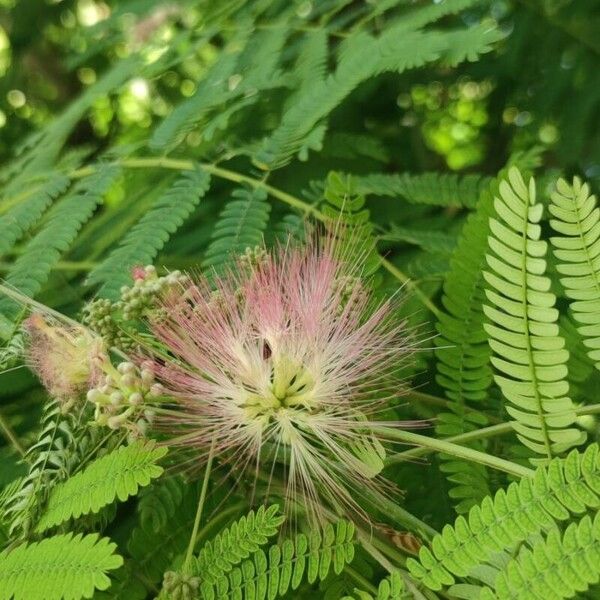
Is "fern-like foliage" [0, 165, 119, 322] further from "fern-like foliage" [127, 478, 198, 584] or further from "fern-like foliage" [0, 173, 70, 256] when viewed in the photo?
"fern-like foliage" [127, 478, 198, 584]

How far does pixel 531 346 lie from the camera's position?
3.34ft

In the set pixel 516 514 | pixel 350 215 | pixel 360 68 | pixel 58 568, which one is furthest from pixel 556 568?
pixel 360 68

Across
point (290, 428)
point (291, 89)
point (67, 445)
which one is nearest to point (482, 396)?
point (290, 428)

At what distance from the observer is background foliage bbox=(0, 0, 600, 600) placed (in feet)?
3.32

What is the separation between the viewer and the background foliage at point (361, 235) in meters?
1.01

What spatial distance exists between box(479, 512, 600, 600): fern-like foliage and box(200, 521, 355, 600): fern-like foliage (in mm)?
208

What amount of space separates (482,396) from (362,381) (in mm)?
228

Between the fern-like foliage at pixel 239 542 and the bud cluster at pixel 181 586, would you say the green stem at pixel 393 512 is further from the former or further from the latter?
the bud cluster at pixel 181 586

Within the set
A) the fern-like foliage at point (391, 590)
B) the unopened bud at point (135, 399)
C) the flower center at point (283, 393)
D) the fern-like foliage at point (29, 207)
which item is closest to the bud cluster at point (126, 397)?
the unopened bud at point (135, 399)

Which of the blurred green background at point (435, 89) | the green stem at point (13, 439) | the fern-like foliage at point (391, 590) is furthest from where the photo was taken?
the blurred green background at point (435, 89)

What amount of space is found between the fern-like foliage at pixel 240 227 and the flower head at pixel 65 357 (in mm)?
345

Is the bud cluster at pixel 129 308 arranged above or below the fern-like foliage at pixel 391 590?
above

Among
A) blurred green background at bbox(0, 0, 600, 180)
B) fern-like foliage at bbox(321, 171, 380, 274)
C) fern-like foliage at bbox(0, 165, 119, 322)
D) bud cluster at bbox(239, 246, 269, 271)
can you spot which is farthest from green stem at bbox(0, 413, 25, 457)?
blurred green background at bbox(0, 0, 600, 180)

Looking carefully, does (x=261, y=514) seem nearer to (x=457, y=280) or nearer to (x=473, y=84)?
(x=457, y=280)
